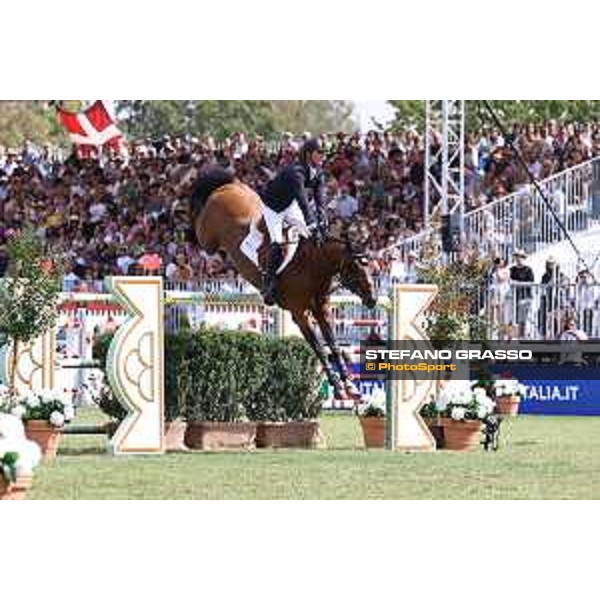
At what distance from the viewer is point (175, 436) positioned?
15.5 m

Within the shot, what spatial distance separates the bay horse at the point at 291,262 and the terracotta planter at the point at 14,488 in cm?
446

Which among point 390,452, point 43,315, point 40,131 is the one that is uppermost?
point 40,131

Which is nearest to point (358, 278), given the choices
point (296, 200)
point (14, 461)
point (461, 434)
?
point (296, 200)

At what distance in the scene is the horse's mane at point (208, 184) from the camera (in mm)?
15891

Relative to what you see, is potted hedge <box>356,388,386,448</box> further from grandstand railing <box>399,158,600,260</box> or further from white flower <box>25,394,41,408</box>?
white flower <box>25,394,41,408</box>

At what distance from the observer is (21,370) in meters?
16.2

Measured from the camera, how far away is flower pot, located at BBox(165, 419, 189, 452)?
15.4m

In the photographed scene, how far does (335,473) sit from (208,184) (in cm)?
282

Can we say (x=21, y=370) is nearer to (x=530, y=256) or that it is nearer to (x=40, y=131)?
(x=40, y=131)
